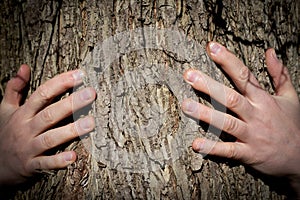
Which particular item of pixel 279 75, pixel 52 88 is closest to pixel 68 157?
pixel 52 88

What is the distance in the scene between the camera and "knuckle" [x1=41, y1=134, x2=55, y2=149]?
1.79 meters

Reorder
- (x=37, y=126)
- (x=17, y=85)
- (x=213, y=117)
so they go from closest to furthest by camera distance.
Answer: (x=213, y=117) → (x=37, y=126) → (x=17, y=85)

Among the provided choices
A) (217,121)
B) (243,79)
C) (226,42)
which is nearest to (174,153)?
(217,121)

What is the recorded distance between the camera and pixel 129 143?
1.75m

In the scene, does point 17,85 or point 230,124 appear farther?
point 17,85

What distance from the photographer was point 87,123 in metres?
1.75

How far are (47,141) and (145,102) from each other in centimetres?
49

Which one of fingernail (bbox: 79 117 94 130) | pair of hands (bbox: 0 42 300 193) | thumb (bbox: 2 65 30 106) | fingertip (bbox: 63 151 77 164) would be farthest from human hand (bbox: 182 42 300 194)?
thumb (bbox: 2 65 30 106)

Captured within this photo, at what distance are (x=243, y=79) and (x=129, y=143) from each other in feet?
1.94

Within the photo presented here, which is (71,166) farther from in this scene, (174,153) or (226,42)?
(226,42)

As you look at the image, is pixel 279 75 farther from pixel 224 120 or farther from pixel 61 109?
pixel 61 109

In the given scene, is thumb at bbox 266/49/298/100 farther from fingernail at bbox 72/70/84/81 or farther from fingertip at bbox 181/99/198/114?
fingernail at bbox 72/70/84/81

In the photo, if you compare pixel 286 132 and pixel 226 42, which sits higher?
pixel 226 42

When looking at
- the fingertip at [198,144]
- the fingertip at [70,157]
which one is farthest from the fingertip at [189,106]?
the fingertip at [70,157]
